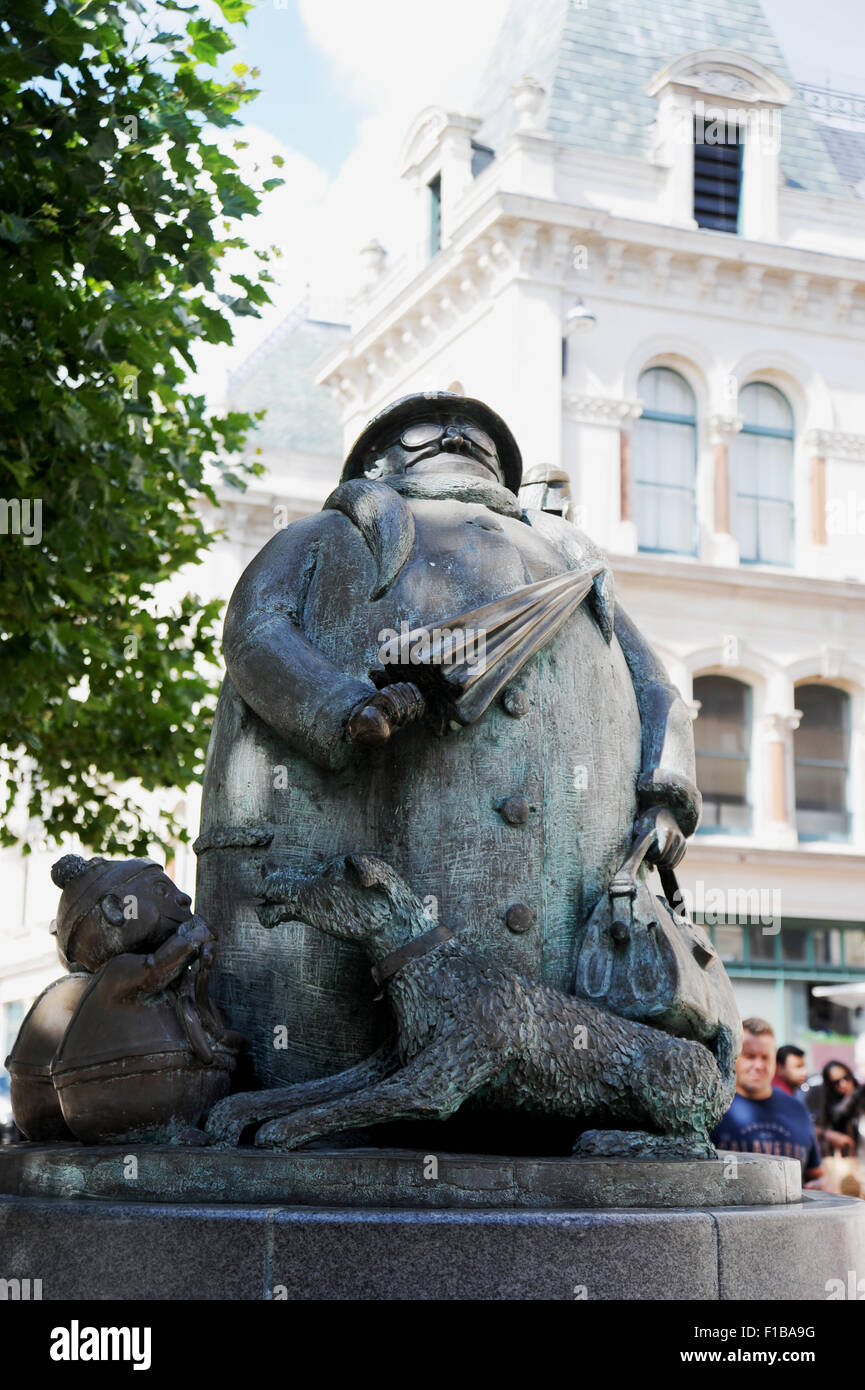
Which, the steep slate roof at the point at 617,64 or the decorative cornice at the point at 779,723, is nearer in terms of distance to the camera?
the decorative cornice at the point at 779,723

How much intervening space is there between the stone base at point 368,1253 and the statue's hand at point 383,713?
107 centimetres

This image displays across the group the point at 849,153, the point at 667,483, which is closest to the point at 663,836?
the point at 667,483

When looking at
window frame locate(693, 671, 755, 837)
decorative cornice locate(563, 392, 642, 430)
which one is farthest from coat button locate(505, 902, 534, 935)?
decorative cornice locate(563, 392, 642, 430)

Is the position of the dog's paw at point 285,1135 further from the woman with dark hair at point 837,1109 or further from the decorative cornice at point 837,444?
the decorative cornice at point 837,444

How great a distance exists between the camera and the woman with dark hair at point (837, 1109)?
10086 mm

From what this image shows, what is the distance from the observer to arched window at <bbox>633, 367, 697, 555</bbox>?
26.3m

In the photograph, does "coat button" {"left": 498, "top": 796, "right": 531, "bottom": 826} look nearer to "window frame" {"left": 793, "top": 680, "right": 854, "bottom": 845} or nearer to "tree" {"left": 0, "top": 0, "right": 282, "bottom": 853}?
"tree" {"left": 0, "top": 0, "right": 282, "bottom": 853}

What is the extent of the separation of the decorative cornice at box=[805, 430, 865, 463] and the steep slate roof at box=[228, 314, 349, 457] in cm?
927

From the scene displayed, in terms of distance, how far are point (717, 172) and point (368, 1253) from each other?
86.6 ft

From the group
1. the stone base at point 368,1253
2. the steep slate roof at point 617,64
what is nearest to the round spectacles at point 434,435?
the stone base at point 368,1253

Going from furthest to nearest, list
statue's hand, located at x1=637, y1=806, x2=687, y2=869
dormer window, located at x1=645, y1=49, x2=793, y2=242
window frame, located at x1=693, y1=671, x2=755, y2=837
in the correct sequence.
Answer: dormer window, located at x1=645, y1=49, x2=793, y2=242
window frame, located at x1=693, y1=671, x2=755, y2=837
statue's hand, located at x1=637, y1=806, x2=687, y2=869
